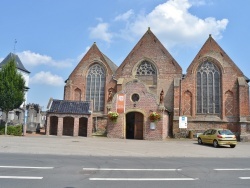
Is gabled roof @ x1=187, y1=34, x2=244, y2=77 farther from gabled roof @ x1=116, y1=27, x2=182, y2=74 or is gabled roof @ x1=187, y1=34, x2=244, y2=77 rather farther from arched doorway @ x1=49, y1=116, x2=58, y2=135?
arched doorway @ x1=49, y1=116, x2=58, y2=135

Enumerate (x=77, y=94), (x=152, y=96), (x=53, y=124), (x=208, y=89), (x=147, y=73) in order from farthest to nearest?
(x=77, y=94), (x=147, y=73), (x=208, y=89), (x=53, y=124), (x=152, y=96)

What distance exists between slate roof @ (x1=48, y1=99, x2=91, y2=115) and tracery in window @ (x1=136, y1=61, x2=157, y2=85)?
8388 millimetres

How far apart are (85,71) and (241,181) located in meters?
31.2

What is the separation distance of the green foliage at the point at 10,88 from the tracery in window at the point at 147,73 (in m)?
14.5

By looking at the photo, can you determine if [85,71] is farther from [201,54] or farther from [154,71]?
[201,54]

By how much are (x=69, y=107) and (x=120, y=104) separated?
5.96 m

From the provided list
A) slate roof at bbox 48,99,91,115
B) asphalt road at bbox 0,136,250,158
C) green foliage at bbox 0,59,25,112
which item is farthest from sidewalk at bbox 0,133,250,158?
green foliage at bbox 0,59,25,112

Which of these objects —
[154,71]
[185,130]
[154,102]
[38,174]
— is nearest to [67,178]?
[38,174]

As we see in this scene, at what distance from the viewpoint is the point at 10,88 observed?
29.5 metres

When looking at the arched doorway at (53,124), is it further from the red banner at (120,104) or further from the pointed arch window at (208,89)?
the pointed arch window at (208,89)

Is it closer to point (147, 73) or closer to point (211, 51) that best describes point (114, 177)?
point (147, 73)

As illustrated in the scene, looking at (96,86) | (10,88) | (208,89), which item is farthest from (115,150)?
(96,86)

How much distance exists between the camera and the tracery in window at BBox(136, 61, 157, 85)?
116ft

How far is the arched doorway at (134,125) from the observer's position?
29.0m
